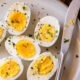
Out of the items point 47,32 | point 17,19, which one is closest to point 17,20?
point 17,19

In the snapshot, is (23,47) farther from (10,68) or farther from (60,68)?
(60,68)

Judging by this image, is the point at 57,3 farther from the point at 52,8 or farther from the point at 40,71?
the point at 40,71

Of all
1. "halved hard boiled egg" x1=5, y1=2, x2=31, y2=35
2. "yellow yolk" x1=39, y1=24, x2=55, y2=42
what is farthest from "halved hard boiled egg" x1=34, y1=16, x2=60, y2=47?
"halved hard boiled egg" x1=5, y1=2, x2=31, y2=35

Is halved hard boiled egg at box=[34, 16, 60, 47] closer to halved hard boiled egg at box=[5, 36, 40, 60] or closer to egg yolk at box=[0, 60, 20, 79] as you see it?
halved hard boiled egg at box=[5, 36, 40, 60]

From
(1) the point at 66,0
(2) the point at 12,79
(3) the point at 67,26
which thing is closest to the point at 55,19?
(3) the point at 67,26

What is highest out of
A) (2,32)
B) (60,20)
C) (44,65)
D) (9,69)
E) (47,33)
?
(60,20)

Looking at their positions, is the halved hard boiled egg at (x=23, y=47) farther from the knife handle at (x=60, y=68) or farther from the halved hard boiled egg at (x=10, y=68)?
the knife handle at (x=60, y=68)

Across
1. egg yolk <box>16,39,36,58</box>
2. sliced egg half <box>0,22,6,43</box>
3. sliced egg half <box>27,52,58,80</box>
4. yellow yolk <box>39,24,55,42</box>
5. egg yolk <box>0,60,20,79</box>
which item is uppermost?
yellow yolk <box>39,24,55,42</box>

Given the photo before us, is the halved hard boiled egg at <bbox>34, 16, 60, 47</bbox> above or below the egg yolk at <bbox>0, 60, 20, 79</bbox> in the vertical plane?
above
